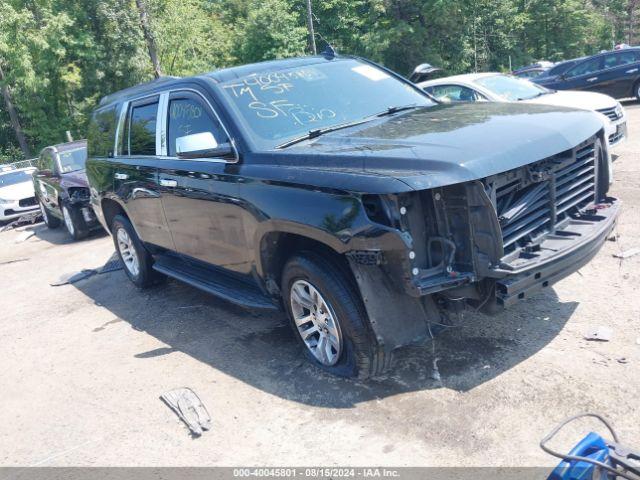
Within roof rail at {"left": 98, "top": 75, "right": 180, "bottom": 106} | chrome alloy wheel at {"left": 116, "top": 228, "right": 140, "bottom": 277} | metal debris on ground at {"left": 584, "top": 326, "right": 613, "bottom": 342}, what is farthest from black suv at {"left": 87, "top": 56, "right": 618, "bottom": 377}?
chrome alloy wheel at {"left": 116, "top": 228, "right": 140, "bottom": 277}

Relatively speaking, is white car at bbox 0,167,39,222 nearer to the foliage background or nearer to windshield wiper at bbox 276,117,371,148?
windshield wiper at bbox 276,117,371,148

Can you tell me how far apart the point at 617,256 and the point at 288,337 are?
307 cm

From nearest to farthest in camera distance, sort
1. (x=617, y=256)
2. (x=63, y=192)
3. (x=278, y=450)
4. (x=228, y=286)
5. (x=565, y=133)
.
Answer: (x=278, y=450)
(x=565, y=133)
(x=228, y=286)
(x=617, y=256)
(x=63, y=192)

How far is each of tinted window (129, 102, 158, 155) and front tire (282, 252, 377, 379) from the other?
2337 millimetres

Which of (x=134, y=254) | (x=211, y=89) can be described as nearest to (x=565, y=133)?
(x=211, y=89)

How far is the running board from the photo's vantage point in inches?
180

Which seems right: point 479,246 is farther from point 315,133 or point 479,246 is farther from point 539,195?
point 315,133

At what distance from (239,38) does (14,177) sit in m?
27.4

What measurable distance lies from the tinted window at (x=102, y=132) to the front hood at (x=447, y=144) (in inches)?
→ 128

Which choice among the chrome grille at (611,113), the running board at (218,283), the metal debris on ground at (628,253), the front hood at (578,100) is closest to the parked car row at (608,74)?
the front hood at (578,100)

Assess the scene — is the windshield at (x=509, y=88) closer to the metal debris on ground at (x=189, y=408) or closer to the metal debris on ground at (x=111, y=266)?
the metal debris on ground at (x=111, y=266)

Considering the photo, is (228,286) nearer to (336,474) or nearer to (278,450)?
(278,450)

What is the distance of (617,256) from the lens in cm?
551

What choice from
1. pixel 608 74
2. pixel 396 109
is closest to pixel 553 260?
pixel 396 109
